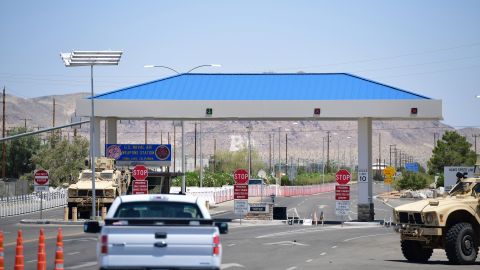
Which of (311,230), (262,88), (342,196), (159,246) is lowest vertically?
→ (311,230)

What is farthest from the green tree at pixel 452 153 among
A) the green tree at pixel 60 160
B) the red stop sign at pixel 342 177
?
the red stop sign at pixel 342 177

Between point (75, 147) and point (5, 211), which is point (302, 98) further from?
point (75, 147)

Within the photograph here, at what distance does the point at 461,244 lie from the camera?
26969 mm

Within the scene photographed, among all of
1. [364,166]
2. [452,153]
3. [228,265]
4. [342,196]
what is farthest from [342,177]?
[452,153]

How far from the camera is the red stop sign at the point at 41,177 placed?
55.4 m

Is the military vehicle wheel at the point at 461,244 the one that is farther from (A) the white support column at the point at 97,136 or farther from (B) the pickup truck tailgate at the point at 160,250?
(A) the white support column at the point at 97,136

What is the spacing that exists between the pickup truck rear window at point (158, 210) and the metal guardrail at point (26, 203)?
2044 inches

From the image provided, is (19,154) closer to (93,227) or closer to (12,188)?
(12,188)

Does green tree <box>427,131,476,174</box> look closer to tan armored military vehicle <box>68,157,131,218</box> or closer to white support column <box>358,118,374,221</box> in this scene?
white support column <box>358,118,374,221</box>

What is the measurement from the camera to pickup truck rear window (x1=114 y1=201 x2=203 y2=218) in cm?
1703

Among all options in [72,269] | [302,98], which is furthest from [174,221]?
[302,98]

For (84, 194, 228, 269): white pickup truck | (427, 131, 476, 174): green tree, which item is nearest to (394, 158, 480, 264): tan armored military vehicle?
(84, 194, 228, 269): white pickup truck

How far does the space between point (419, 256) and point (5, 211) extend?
44801 mm

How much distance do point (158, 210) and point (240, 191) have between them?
36908 mm
